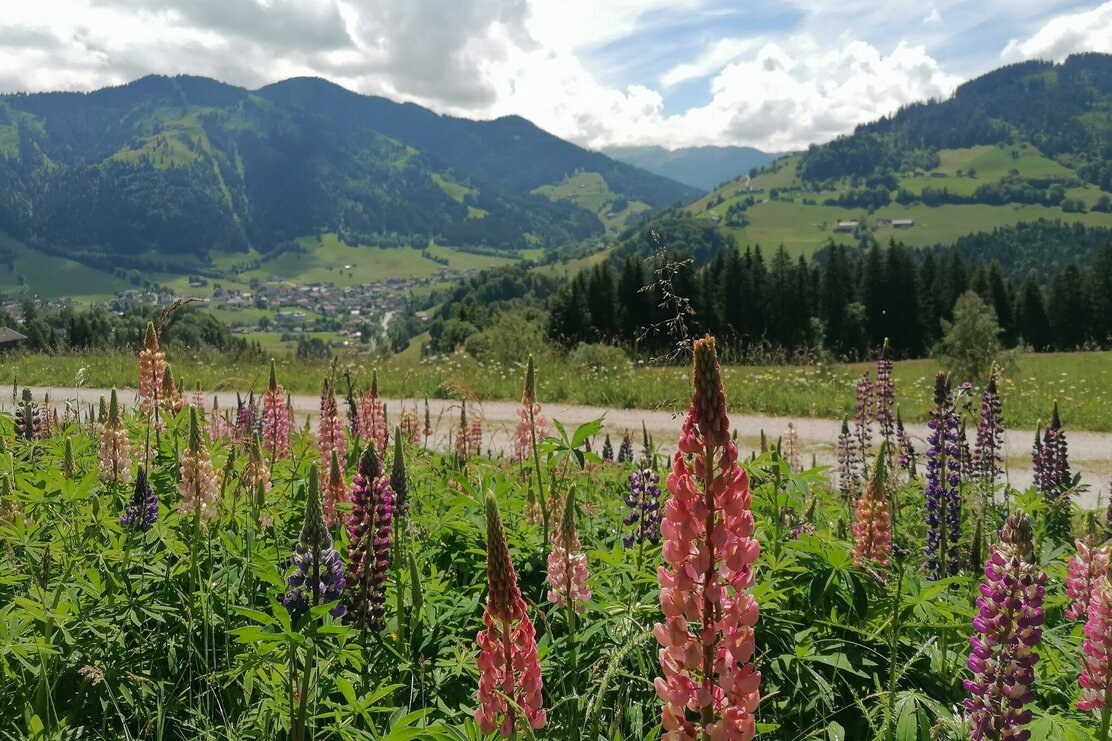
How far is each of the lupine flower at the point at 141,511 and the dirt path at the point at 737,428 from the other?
19.7ft

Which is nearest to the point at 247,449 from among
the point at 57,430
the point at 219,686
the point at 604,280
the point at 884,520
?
the point at 219,686

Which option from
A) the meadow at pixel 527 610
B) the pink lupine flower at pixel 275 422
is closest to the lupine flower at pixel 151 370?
the meadow at pixel 527 610

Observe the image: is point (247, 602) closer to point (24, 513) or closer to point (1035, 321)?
point (24, 513)

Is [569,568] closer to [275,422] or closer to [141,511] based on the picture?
[141,511]

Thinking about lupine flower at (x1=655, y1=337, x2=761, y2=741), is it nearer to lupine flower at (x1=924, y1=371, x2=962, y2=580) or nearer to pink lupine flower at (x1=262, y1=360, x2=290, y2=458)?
lupine flower at (x1=924, y1=371, x2=962, y2=580)

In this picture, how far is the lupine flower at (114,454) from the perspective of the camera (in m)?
4.92

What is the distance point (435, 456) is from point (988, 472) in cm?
578

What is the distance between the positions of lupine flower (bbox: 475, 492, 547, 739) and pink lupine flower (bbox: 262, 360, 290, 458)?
4180 mm

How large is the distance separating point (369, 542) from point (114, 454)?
267 cm

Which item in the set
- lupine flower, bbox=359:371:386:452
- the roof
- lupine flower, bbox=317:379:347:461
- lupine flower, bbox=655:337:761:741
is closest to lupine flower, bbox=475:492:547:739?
lupine flower, bbox=655:337:761:741

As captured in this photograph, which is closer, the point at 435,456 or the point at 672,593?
the point at 672,593

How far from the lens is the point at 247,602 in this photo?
3.70 metres

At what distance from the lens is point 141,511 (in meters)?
3.95

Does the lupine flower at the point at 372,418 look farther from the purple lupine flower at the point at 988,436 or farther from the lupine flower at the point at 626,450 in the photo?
the purple lupine flower at the point at 988,436
